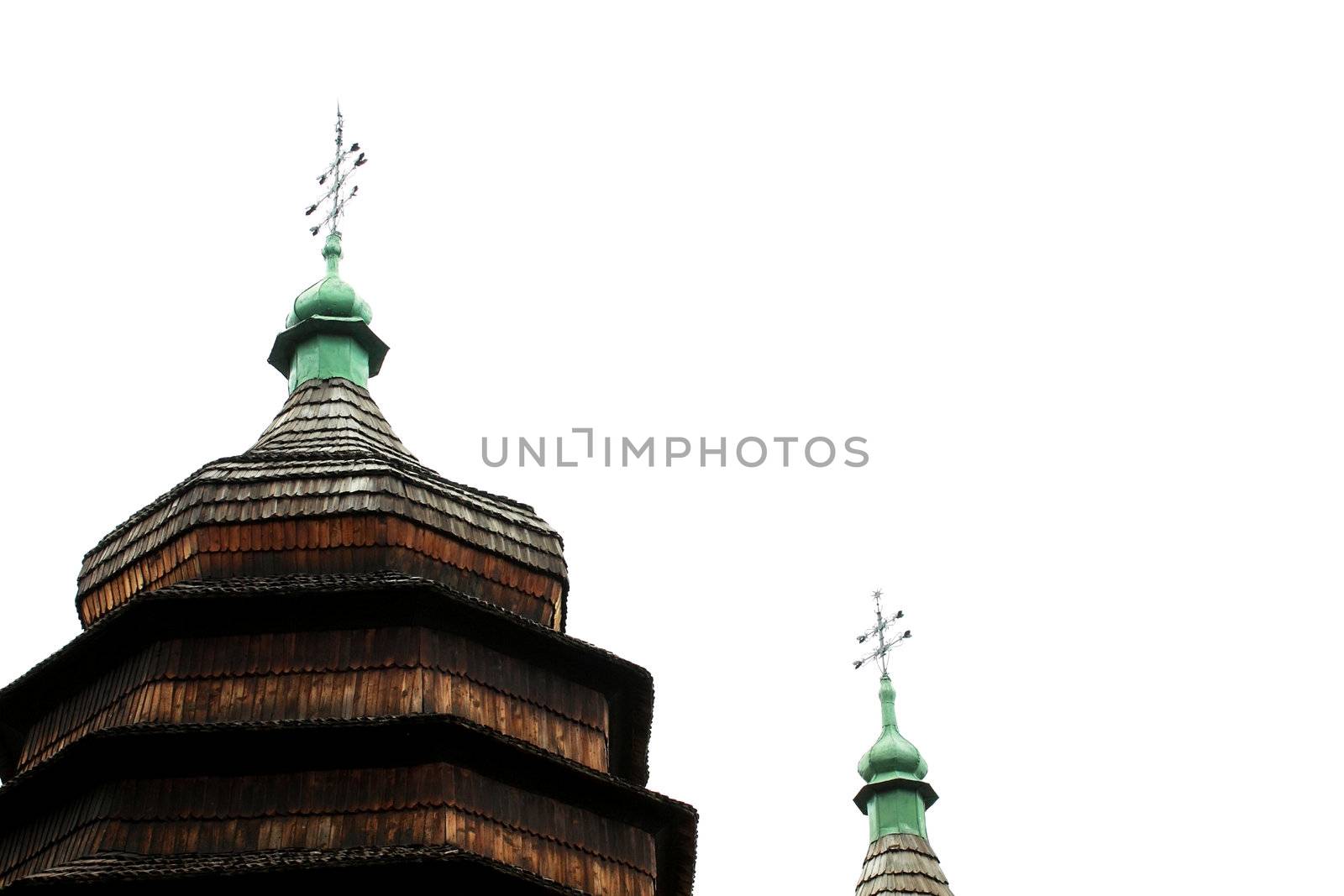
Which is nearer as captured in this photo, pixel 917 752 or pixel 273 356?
pixel 273 356

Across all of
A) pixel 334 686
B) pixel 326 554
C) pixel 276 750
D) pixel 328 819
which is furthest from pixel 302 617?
pixel 328 819

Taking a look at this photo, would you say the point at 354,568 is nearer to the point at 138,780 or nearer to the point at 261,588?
the point at 261,588

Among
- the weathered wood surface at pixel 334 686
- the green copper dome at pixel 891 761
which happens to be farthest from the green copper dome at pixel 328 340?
the green copper dome at pixel 891 761

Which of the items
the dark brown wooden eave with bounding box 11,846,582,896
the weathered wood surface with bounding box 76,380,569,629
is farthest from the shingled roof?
the dark brown wooden eave with bounding box 11,846,582,896

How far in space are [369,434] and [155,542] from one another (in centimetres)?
306

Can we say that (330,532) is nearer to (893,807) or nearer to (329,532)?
(329,532)

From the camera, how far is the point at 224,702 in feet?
61.0

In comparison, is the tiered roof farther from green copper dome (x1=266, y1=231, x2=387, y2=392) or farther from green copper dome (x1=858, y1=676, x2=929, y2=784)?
green copper dome (x1=858, y1=676, x2=929, y2=784)

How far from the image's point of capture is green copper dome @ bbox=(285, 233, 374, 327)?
84.2ft

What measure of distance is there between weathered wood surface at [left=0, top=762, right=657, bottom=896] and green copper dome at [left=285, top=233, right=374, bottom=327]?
28.0 feet

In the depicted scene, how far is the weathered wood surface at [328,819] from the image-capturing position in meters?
17.6

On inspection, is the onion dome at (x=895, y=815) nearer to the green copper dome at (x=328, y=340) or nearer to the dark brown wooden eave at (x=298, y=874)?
the green copper dome at (x=328, y=340)

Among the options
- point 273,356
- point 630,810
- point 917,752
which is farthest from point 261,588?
point 917,752

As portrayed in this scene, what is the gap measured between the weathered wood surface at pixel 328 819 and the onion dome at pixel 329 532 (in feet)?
7.40
